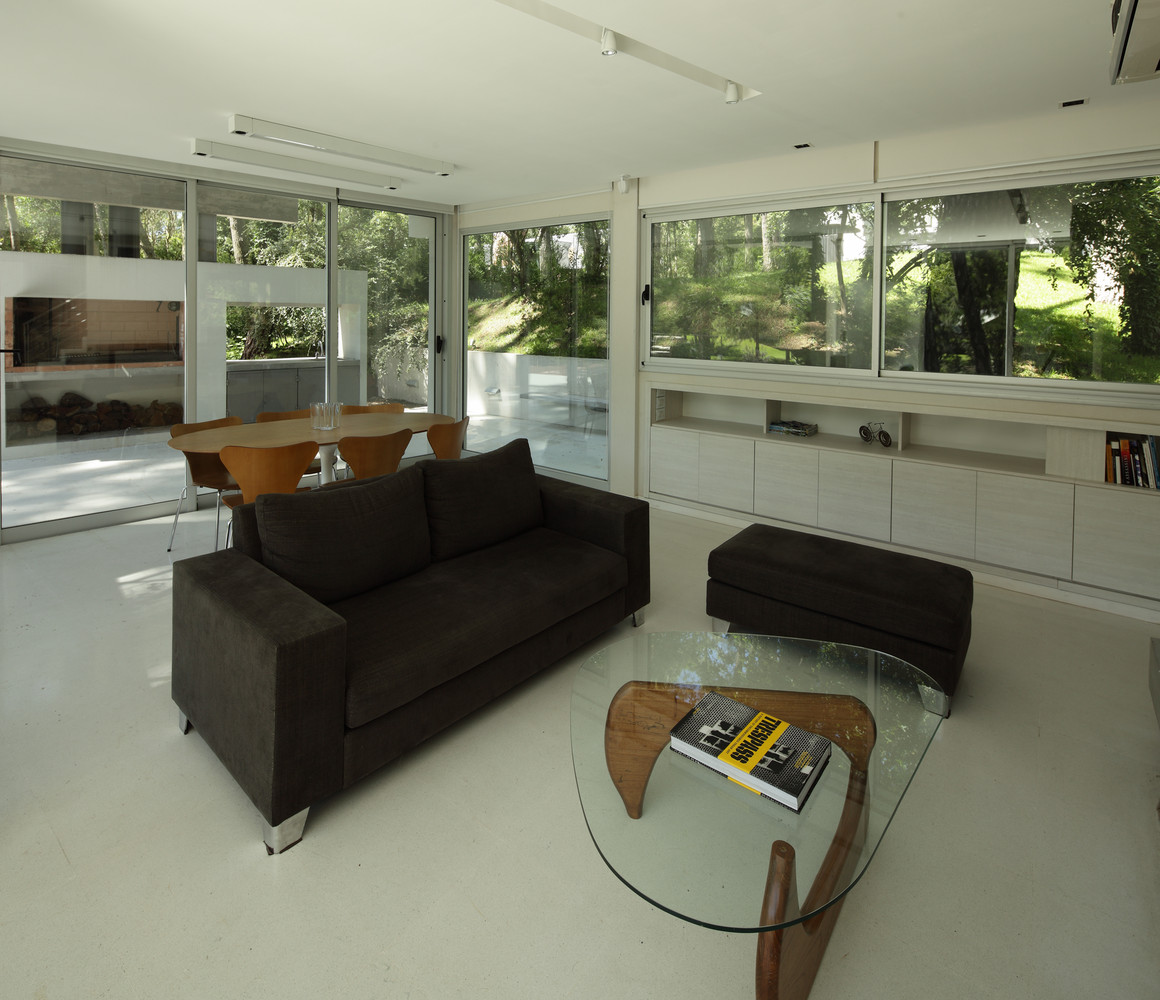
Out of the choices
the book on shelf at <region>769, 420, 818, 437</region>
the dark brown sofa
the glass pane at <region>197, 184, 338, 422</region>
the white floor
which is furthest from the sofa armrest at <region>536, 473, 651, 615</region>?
the glass pane at <region>197, 184, 338, 422</region>

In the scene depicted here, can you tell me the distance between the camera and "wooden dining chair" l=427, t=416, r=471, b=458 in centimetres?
515

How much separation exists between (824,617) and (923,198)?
9.54ft

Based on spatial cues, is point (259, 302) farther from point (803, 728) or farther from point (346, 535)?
point (803, 728)

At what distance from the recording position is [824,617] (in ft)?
10.3

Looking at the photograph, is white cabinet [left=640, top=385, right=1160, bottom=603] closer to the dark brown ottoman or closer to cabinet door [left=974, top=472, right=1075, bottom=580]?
cabinet door [left=974, top=472, right=1075, bottom=580]

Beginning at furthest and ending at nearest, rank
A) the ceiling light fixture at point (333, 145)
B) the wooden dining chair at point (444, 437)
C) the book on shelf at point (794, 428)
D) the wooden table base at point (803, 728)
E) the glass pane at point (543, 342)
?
the glass pane at point (543, 342) < the book on shelf at point (794, 428) < the wooden dining chair at point (444, 437) < the ceiling light fixture at point (333, 145) < the wooden table base at point (803, 728)

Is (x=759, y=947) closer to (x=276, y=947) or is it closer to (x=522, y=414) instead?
(x=276, y=947)

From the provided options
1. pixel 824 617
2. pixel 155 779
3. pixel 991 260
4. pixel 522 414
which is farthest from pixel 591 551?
pixel 522 414

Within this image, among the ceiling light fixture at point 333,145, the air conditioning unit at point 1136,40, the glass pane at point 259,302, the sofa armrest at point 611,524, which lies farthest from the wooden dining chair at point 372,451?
the air conditioning unit at point 1136,40

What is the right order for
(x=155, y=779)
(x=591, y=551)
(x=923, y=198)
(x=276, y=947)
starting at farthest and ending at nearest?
1. (x=923, y=198)
2. (x=591, y=551)
3. (x=155, y=779)
4. (x=276, y=947)

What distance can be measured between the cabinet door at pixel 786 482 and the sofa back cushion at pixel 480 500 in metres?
2.17

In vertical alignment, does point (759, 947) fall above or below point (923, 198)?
below

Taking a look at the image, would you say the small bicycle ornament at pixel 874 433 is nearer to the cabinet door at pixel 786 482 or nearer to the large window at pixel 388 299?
the cabinet door at pixel 786 482

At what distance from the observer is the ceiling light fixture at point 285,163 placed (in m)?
4.77
